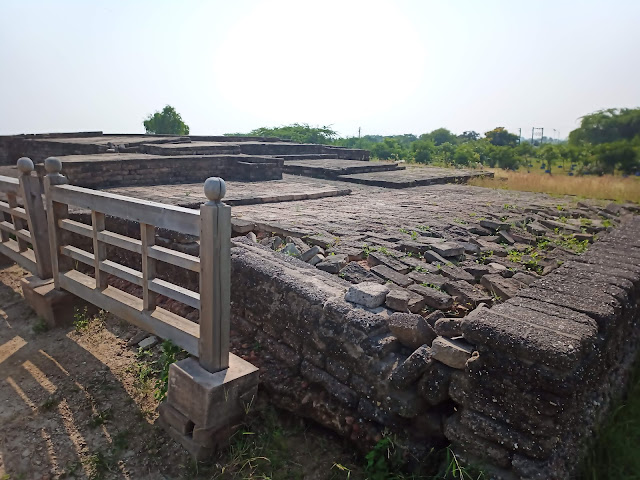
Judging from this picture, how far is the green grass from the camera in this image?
7.55 ft

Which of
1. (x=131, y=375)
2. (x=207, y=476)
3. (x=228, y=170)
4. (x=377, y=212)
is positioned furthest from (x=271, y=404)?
(x=228, y=170)

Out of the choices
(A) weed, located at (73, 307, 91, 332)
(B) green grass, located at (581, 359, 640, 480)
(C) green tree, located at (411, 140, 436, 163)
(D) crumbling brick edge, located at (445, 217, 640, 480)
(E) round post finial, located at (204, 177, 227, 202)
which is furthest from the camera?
(C) green tree, located at (411, 140, 436, 163)

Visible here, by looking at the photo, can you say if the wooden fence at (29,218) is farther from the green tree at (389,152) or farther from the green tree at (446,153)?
the green tree at (389,152)

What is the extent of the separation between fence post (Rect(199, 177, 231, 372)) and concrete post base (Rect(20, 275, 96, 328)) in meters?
2.13

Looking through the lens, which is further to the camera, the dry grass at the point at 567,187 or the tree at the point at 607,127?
the tree at the point at 607,127

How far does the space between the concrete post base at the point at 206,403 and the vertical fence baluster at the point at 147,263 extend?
57 centimetres

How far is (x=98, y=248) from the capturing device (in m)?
3.51

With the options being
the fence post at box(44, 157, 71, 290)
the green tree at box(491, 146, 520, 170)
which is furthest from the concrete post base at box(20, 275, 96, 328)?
the green tree at box(491, 146, 520, 170)

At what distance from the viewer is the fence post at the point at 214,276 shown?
2506 millimetres

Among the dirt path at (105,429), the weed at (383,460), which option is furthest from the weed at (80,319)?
the weed at (383,460)

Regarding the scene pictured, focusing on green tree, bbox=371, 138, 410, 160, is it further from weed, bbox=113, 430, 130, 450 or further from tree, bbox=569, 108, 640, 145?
weed, bbox=113, 430, 130, 450

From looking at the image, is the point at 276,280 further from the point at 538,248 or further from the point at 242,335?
the point at 538,248

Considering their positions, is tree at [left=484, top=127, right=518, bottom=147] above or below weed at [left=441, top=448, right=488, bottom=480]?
above

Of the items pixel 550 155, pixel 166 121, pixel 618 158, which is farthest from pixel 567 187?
pixel 166 121
